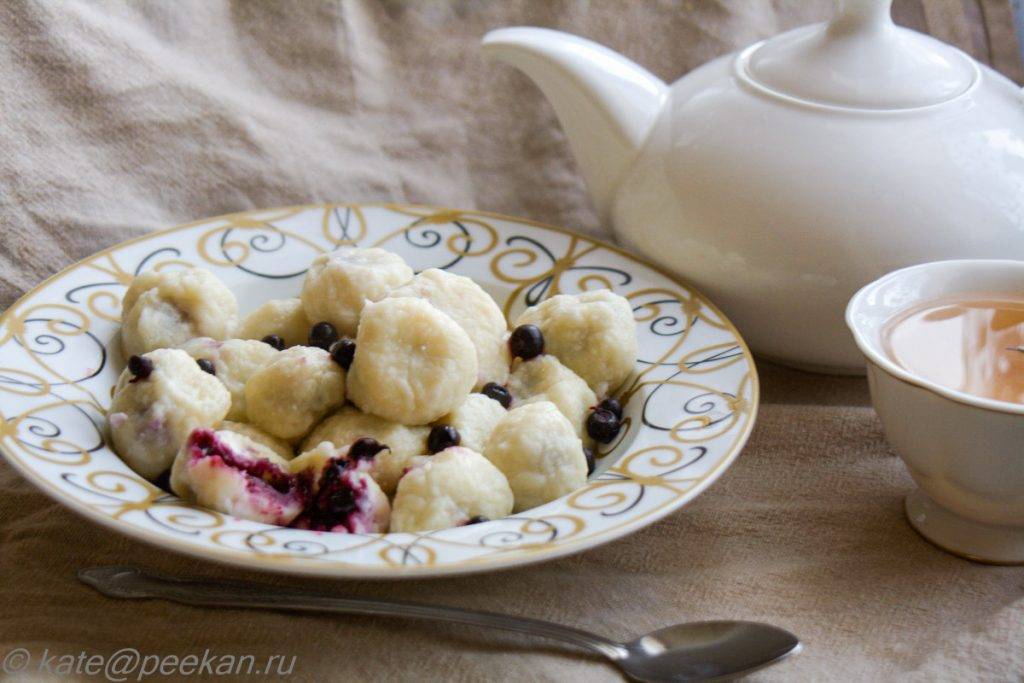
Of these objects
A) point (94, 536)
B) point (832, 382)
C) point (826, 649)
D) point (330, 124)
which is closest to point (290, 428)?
point (94, 536)

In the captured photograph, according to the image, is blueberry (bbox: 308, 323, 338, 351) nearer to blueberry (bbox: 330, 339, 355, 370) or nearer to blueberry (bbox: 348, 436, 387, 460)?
blueberry (bbox: 330, 339, 355, 370)

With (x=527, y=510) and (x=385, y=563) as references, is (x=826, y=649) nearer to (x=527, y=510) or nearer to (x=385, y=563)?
(x=527, y=510)

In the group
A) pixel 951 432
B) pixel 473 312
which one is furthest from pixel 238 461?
pixel 951 432

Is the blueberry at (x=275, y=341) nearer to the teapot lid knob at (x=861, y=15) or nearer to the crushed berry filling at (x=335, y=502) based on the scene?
the crushed berry filling at (x=335, y=502)

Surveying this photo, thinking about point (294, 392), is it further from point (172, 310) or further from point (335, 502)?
point (172, 310)

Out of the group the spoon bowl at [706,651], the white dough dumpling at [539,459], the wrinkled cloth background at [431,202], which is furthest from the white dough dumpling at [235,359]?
the spoon bowl at [706,651]

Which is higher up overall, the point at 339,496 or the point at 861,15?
the point at 861,15
